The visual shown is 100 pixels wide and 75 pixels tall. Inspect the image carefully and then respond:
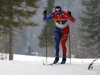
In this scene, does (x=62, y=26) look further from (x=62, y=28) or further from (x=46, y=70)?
(x=46, y=70)

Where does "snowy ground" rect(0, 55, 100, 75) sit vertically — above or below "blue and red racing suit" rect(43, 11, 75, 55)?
below

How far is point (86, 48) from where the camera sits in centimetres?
2131

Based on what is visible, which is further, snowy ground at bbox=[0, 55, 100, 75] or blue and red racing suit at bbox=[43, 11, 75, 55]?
blue and red racing suit at bbox=[43, 11, 75, 55]

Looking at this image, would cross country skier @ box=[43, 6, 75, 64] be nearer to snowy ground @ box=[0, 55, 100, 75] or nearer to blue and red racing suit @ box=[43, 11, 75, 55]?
blue and red racing suit @ box=[43, 11, 75, 55]

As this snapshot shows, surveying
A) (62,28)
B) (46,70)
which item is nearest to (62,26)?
(62,28)

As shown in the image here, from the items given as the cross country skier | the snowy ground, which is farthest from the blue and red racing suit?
the snowy ground

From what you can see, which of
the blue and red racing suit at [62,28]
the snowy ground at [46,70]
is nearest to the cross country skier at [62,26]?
the blue and red racing suit at [62,28]

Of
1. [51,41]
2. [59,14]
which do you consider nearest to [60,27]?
[59,14]

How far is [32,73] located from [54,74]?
65 cm

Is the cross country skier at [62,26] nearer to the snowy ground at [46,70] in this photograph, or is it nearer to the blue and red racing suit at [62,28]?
the blue and red racing suit at [62,28]

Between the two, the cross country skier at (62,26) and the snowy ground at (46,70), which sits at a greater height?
the cross country skier at (62,26)

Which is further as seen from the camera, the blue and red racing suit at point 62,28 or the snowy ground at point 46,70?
the blue and red racing suit at point 62,28

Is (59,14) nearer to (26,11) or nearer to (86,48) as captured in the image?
(26,11)

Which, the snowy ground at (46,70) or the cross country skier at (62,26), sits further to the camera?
the cross country skier at (62,26)
